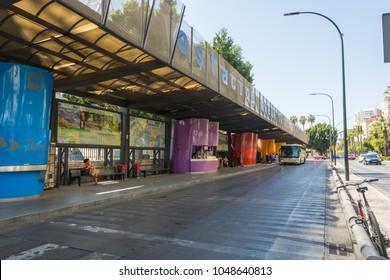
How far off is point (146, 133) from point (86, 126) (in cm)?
491

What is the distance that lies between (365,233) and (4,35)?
32.1 feet

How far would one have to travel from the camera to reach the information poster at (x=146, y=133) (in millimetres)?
16828

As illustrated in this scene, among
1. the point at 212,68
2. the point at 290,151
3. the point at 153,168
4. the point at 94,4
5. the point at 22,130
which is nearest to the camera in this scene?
the point at 94,4

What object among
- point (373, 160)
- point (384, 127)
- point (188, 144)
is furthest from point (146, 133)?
point (384, 127)

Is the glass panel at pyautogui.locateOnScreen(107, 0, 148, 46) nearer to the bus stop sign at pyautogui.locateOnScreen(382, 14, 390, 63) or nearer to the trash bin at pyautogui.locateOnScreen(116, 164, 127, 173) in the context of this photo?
the bus stop sign at pyautogui.locateOnScreen(382, 14, 390, 63)

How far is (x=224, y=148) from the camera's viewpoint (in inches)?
1259

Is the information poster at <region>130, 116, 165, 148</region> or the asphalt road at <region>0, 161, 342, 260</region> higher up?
the information poster at <region>130, 116, 165, 148</region>

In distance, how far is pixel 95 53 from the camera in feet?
32.5

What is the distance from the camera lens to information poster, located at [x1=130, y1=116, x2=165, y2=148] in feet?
55.2

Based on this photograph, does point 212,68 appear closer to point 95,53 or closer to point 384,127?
point 95,53

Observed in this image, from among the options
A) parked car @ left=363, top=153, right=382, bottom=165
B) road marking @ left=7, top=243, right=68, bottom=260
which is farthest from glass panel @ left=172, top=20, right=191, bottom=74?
parked car @ left=363, top=153, right=382, bottom=165

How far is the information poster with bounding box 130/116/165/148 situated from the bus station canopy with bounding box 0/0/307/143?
4.06 ft
